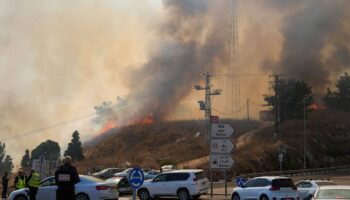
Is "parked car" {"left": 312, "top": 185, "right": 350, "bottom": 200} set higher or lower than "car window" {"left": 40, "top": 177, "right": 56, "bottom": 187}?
lower

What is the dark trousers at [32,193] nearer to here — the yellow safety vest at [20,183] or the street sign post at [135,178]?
Result: the yellow safety vest at [20,183]

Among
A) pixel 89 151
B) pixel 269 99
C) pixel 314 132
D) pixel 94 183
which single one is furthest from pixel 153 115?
pixel 94 183

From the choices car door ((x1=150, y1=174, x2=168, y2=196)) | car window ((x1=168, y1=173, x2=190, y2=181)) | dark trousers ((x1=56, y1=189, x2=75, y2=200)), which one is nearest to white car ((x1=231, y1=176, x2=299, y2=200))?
car window ((x1=168, y1=173, x2=190, y2=181))

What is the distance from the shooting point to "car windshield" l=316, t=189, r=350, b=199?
13635 mm

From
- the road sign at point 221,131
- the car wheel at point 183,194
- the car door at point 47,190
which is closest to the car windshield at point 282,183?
the car wheel at point 183,194

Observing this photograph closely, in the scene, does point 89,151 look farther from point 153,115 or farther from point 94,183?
point 94,183

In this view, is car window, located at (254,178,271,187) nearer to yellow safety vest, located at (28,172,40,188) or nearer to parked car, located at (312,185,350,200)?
parked car, located at (312,185,350,200)

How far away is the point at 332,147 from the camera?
3108 inches

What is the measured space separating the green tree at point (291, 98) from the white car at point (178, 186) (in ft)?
191

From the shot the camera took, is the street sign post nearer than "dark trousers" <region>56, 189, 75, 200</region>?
Yes

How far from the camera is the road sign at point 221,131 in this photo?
89.7 feet

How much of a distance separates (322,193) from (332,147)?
68.3 m

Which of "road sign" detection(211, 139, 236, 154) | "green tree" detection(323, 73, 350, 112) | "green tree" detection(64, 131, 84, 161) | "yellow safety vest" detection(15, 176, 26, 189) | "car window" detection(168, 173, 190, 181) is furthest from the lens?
"green tree" detection(323, 73, 350, 112)

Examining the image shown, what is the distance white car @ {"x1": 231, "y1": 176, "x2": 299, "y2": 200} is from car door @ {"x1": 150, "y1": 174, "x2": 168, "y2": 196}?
524 cm
